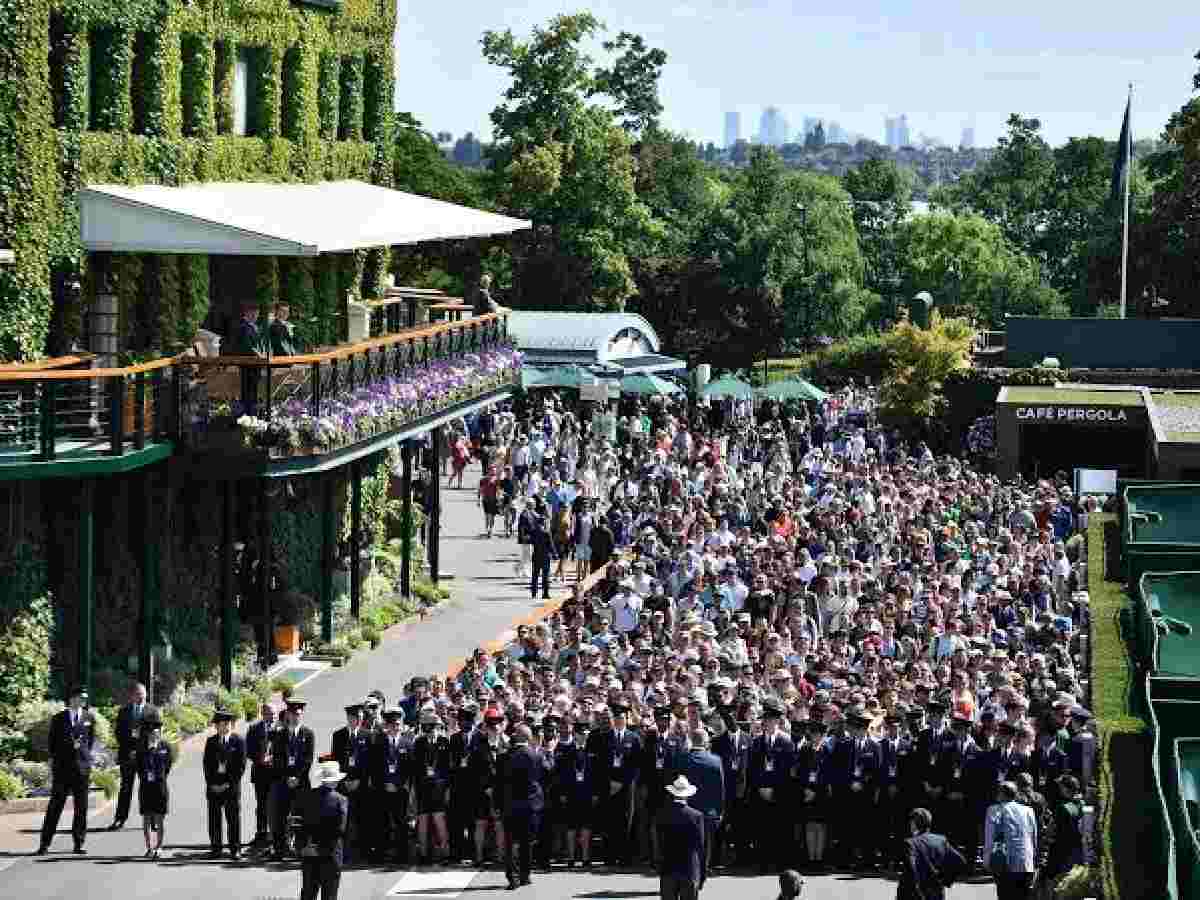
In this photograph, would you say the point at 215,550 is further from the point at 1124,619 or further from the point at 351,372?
the point at 1124,619

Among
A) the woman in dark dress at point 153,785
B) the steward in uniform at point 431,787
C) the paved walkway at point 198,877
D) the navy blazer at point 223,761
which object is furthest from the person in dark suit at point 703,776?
the woman in dark dress at point 153,785

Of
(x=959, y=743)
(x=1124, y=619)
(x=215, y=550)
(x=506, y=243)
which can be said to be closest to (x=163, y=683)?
(x=215, y=550)

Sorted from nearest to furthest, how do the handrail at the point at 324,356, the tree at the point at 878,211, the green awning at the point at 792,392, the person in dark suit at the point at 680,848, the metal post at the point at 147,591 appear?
the person in dark suit at the point at 680,848 → the metal post at the point at 147,591 → the handrail at the point at 324,356 → the green awning at the point at 792,392 → the tree at the point at 878,211

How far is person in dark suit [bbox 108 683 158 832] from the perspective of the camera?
92.5 feet

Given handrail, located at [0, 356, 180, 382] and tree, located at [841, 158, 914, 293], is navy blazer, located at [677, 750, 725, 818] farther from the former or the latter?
tree, located at [841, 158, 914, 293]

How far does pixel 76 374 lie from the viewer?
30969 millimetres

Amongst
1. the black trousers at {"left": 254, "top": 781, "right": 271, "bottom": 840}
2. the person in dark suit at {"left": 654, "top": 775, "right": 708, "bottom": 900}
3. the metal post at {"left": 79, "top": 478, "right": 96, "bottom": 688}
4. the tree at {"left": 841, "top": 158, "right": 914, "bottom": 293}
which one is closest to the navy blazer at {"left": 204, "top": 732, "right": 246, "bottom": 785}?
the black trousers at {"left": 254, "top": 781, "right": 271, "bottom": 840}

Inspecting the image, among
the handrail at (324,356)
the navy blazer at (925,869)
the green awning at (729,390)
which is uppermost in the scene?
the handrail at (324,356)

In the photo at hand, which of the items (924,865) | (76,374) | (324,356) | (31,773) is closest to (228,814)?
(31,773)

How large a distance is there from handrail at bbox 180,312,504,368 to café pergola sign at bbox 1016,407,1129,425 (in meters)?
19.2

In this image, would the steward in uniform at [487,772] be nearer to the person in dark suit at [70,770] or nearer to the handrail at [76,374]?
the person in dark suit at [70,770]

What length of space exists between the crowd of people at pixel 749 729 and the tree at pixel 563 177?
53.2m

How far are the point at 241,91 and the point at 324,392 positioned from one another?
6.85 meters

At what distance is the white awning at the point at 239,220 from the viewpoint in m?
34.9
